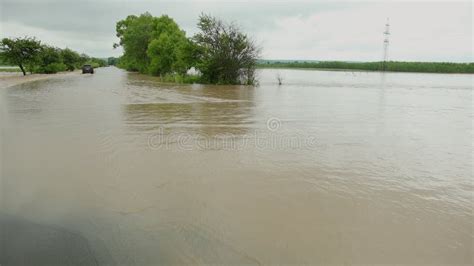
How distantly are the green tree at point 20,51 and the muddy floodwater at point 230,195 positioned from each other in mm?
31001

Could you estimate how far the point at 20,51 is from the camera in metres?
36.4

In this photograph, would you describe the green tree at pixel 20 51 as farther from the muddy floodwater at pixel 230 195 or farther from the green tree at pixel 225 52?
the muddy floodwater at pixel 230 195

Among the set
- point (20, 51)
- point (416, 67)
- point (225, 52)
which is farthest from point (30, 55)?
point (416, 67)

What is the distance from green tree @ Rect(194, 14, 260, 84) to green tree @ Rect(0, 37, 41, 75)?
67.2ft

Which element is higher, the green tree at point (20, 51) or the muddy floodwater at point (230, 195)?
the green tree at point (20, 51)

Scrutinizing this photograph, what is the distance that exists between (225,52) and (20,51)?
23.6 m

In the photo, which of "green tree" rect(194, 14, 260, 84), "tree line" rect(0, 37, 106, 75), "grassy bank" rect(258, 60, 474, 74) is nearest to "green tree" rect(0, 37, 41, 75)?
"tree line" rect(0, 37, 106, 75)

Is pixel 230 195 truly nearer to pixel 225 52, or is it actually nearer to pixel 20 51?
Answer: pixel 225 52

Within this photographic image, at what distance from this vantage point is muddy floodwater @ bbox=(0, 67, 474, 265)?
3.79 meters

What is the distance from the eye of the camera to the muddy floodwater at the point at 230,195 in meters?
3.79

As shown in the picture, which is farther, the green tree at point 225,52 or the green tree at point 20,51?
the green tree at point 20,51

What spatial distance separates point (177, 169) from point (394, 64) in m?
80.1

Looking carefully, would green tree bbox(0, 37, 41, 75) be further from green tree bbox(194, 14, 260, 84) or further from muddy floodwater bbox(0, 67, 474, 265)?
muddy floodwater bbox(0, 67, 474, 265)

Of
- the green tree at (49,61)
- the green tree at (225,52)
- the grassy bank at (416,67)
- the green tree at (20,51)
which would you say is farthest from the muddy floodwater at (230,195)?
the grassy bank at (416,67)
